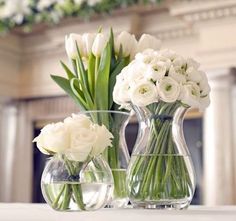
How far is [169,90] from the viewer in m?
0.79

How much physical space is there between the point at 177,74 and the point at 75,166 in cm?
21

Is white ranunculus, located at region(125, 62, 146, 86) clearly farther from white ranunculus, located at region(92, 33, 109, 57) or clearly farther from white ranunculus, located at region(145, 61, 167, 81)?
white ranunculus, located at region(92, 33, 109, 57)

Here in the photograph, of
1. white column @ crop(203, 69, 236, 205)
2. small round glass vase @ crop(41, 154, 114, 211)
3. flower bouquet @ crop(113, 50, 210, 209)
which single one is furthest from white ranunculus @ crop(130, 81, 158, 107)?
white column @ crop(203, 69, 236, 205)

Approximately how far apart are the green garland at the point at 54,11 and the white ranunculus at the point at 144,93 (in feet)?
6.28

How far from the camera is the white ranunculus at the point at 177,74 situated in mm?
805

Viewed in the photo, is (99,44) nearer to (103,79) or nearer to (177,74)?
(103,79)

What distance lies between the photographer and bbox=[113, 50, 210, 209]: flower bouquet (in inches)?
31.4

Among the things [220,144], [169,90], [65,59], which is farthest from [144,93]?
[65,59]

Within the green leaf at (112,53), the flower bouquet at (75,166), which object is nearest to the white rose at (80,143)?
the flower bouquet at (75,166)

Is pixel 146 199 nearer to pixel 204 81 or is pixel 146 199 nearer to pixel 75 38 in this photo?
pixel 204 81

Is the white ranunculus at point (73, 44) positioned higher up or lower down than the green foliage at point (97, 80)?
higher up

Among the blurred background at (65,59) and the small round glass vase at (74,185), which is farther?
the blurred background at (65,59)

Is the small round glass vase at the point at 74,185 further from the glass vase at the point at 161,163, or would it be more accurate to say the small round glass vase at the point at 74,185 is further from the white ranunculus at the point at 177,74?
the white ranunculus at the point at 177,74

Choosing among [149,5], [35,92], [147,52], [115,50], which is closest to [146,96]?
[147,52]
